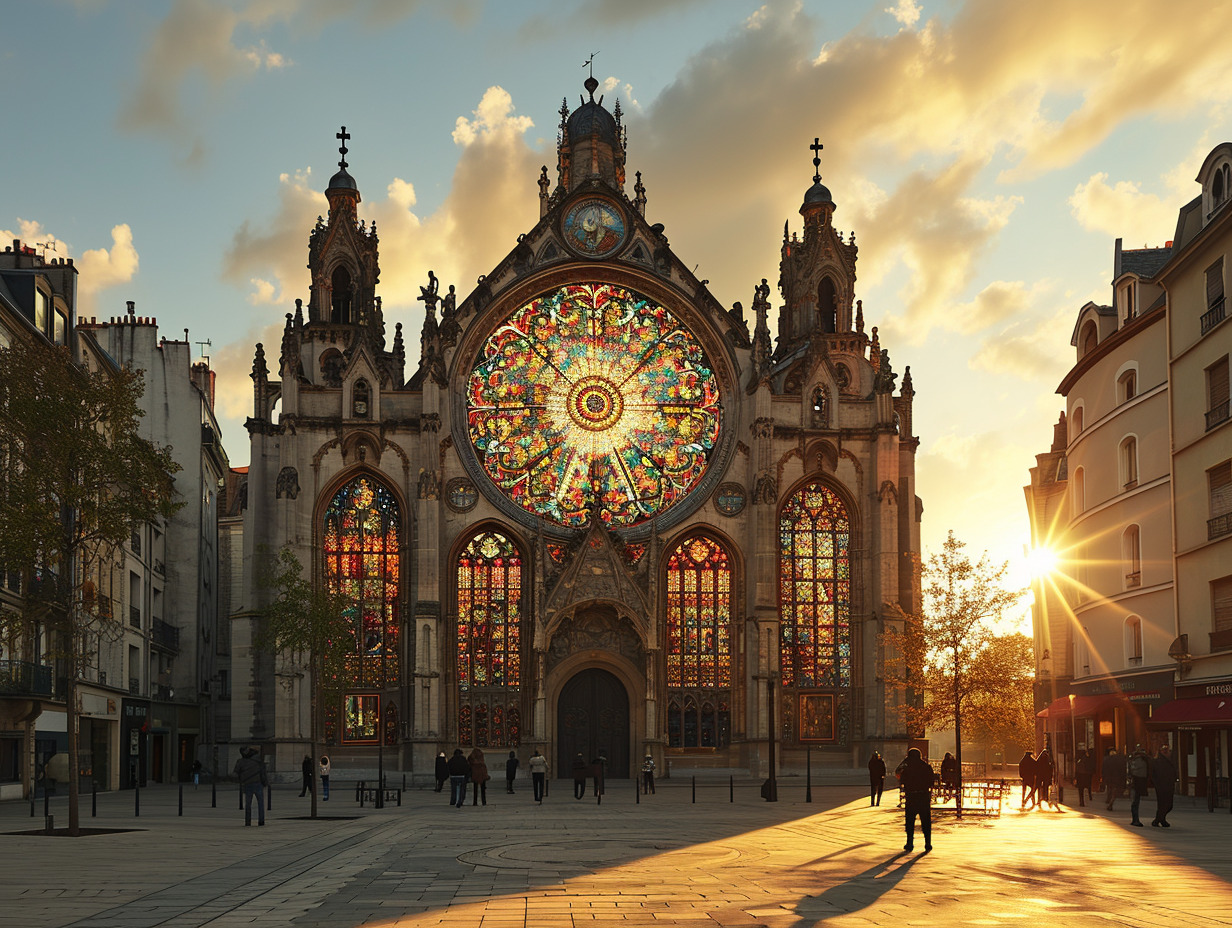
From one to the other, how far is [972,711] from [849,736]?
4.77 metres

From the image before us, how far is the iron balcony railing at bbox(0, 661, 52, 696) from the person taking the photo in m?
38.2

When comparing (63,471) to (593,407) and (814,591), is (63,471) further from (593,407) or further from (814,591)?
(814,591)

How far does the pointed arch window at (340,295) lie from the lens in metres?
58.2

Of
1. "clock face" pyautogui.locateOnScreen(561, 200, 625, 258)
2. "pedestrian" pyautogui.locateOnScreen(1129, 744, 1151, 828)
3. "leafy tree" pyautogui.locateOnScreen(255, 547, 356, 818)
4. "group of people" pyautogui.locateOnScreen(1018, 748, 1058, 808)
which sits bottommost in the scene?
"group of people" pyautogui.locateOnScreen(1018, 748, 1058, 808)

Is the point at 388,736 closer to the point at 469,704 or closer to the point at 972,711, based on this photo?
the point at 469,704

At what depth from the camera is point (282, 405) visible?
54250mm

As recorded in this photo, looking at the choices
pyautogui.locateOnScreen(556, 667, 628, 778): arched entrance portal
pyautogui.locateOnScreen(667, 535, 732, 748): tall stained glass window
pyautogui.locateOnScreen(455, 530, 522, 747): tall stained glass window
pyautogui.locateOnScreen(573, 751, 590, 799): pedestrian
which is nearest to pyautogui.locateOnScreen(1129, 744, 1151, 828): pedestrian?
pyautogui.locateOnScreen(573, 751, 590, 799): pedestrian

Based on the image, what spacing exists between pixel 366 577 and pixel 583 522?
8.42 m

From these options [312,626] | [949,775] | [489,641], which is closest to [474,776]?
[312,626]

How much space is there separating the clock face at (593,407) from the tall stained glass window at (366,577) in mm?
4547

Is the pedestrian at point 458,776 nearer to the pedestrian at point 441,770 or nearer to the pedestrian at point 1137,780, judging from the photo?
the pedestrian at point 441,770

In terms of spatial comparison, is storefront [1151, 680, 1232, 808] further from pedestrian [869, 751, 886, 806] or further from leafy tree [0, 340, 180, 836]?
leafy tree [0, 340, 180, 836]

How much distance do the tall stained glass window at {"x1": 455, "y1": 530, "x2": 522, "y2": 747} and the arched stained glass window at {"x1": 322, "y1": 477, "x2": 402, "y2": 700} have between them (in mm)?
2566

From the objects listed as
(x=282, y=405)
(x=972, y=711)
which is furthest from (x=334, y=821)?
(x=972, y=711)
